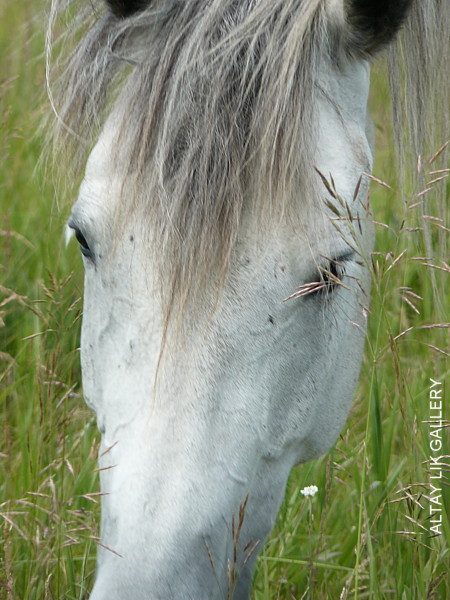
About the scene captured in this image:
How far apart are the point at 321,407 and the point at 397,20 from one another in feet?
2.52

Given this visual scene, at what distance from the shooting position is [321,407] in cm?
161

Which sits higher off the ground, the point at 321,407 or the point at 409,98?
the point at 409,98

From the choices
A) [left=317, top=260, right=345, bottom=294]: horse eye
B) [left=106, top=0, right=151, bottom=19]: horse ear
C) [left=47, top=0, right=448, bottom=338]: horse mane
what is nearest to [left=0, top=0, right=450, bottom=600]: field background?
[left=317, top=260, right=345, bottom=294]: horse eye

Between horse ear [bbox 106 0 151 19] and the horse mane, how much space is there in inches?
0.6

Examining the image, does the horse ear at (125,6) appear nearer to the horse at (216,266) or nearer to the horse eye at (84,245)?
the horse at (216,266)

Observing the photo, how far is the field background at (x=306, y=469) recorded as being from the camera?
1.77 m

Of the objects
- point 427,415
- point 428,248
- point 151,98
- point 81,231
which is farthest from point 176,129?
point 427,415

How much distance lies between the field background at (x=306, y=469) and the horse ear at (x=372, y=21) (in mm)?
323

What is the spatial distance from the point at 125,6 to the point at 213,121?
0.42 m

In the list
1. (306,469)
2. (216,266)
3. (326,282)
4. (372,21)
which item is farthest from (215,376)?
(306,469)

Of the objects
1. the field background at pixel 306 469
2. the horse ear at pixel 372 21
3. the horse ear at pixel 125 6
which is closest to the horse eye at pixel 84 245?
the field background at pixel 306 469

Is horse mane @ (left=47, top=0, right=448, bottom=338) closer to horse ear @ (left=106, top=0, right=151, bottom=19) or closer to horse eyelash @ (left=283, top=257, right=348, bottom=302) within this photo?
horse ear @ (left=106, top=0, right=151, bottom=19)

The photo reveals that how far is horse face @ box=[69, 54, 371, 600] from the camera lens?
124 centimetres

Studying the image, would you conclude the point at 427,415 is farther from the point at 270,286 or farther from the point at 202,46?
the point at 202,46
